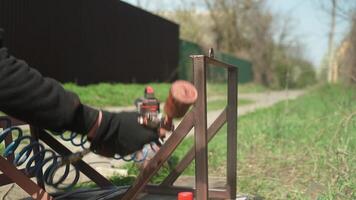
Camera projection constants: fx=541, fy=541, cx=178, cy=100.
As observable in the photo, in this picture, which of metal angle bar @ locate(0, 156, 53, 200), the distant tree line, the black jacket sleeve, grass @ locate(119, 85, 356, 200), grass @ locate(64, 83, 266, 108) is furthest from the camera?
the distant tree line

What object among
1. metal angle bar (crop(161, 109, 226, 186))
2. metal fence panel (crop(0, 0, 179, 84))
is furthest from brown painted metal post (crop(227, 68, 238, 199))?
metal fence panel (crop(0, 0, 179, 84))

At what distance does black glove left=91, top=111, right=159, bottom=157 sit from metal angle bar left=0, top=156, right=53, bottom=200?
0.68 metres

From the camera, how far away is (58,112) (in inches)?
77.7

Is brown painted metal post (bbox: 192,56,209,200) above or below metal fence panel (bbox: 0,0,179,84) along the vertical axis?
below

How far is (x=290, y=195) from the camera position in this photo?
420 centimetres

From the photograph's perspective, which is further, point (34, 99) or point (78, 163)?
point (78, 163)

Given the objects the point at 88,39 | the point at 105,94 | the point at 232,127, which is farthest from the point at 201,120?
the point at 88,39

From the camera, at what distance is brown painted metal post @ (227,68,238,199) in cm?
335

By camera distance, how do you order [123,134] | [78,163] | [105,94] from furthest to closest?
[105,94] → [78,163] → [123,134]

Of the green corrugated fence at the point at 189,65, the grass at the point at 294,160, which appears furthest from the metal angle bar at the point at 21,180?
the green corrugated fence at the point at 189,65

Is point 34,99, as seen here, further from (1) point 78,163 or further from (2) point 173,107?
(1) point 78,163

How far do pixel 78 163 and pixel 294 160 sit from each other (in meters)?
2.49

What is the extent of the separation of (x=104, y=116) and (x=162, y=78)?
719 inches

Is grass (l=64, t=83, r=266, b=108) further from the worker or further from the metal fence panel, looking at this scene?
the worker
